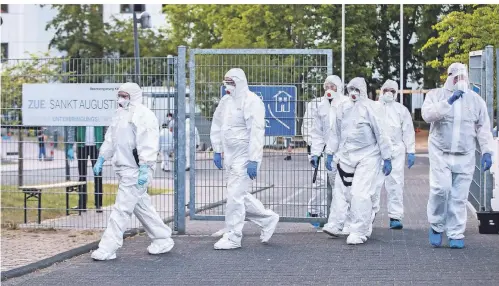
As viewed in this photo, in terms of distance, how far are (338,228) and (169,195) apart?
98.2 inches

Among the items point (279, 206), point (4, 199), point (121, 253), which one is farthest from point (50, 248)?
point (4, 199)

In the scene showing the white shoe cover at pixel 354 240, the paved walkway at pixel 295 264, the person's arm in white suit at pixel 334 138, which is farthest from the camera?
the person's arm in white suit at pixel 334 138

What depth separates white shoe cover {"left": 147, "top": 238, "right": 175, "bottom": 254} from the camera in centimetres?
1060

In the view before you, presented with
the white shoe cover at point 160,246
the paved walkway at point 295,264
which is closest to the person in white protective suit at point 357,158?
the paved walkway at point 295,264

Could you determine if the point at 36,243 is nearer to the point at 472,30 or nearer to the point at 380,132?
the point at 380,132

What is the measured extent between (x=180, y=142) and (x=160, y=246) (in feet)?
6.40

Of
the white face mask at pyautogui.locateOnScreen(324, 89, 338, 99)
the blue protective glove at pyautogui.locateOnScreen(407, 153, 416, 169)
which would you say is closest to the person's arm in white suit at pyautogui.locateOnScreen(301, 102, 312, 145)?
the white face mask at pyautogui.locateOnScreen(324, 89, 338, 99)

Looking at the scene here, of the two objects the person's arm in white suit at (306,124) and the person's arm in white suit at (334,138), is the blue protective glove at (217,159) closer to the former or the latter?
the person's arm in white suit at (334,138)

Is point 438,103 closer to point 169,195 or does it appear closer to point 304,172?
point 304,172

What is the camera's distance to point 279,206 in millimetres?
12555

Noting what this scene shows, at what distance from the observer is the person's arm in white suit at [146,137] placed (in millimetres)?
10250

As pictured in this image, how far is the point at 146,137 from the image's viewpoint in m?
10.3

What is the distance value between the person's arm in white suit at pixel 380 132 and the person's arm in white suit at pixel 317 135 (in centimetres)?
105

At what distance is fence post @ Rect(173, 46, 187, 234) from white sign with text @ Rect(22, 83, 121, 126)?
846 millimetres
